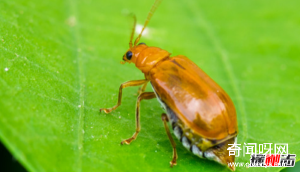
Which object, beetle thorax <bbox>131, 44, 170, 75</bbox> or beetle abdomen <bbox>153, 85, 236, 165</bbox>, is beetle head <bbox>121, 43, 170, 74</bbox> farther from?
beetle abdomen <bbox>153, 85, 236, 165</bbox>

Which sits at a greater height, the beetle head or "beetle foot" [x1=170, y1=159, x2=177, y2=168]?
the beetle head

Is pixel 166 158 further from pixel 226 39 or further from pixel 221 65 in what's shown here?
pixel 226 39

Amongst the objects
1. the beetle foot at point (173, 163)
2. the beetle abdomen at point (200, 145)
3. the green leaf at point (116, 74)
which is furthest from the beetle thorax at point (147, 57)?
the beetle foot at point (173, 163)

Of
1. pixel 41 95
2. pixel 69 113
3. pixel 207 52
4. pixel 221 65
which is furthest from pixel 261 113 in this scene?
pixel 41 95

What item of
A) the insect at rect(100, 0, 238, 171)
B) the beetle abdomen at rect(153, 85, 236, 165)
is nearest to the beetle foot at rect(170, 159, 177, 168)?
the insect at rect(100, 0, 238, 171)

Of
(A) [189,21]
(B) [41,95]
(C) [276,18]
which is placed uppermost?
(C) [276,18]

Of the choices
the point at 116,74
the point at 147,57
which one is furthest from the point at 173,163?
the point at 116,74
